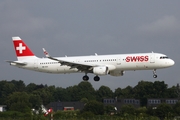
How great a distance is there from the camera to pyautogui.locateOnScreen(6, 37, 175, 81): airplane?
234ft

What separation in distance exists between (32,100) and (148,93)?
4092cm

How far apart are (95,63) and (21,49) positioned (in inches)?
572

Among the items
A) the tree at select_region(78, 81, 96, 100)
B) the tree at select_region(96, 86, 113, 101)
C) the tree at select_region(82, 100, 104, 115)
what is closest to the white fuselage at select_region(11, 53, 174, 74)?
the tree at select_region(82, 100, 104, 115)

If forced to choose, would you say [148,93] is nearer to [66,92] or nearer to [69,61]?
[66,92]

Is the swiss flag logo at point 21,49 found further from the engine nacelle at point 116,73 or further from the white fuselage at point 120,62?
the engine nacelle at point 116,73

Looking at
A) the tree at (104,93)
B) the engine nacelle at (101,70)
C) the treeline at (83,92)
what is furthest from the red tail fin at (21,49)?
the tree at (104,93)

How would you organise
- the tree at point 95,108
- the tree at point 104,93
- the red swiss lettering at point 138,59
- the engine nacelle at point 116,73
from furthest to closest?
1. the tree at point 104,93
2. the tree at point 95,108
3. the engine nacelle at point 116,73
4. the red swiss lettering at point 138,59

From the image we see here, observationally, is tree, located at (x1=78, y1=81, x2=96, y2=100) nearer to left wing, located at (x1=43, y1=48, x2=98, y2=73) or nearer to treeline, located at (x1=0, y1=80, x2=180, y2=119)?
treeline, located at (x1=0, y1=80, x2=180, y2=119)

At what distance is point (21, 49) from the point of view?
83438 mm

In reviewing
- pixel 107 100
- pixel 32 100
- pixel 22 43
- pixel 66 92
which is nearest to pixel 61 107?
pixel 107 100

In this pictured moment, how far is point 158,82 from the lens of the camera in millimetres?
146375

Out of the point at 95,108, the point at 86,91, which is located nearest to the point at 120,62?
the point at 95,108

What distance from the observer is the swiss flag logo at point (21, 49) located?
269 feet

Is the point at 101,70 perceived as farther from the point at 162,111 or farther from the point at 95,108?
the point at 95,108
